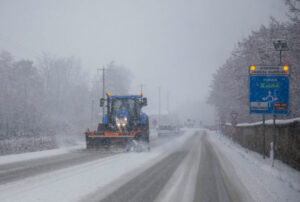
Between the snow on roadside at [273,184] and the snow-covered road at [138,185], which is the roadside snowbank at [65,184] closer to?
the snow-covered road at [138,185]

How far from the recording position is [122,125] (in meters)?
17.5

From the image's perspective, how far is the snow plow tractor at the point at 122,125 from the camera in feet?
53.5

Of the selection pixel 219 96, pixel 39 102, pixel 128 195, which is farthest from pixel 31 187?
pixel 219 96

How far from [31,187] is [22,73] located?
4728 centimetres

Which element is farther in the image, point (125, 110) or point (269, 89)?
point (125, 110)

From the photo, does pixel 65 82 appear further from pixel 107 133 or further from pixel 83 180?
pixel 83 180

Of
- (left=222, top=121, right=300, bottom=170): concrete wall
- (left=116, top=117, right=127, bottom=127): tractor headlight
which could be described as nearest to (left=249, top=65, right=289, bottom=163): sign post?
(left=222, top=121, right=300, bottom=170): concrete wall

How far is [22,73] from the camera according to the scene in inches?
A: 1953

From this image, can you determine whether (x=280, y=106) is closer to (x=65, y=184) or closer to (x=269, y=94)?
(x=269, y=94)

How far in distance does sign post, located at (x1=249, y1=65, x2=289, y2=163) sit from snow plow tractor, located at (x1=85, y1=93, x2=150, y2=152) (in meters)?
6.39

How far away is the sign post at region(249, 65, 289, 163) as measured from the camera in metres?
12.3

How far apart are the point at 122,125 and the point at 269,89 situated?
27.8 feet

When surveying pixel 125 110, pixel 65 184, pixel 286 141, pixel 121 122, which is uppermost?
pixel 125 110

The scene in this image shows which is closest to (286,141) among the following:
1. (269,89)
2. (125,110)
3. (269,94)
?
(269,94)
